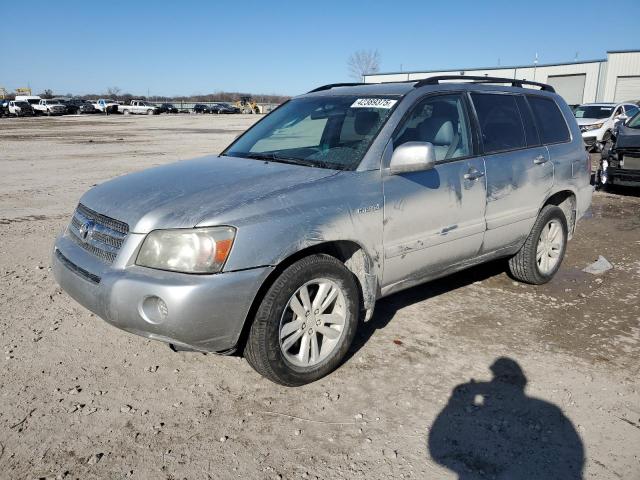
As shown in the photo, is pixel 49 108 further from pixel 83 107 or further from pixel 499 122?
pixel 499 122

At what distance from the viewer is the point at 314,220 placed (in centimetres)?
314

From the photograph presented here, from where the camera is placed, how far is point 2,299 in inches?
179

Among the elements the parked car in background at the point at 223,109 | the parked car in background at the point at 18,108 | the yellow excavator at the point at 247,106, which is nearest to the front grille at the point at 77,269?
the parked car in background at the point at 18,108

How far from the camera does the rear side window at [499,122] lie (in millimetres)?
4363

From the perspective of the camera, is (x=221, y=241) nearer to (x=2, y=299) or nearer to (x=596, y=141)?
(x=2, y=299)

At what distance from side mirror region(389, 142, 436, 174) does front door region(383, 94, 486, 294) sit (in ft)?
0.35

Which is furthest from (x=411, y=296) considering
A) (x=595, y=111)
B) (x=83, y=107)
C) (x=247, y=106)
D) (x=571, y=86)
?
(x=247, y=106)

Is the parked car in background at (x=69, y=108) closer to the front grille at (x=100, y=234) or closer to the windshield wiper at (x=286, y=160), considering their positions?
the windshield wiper at (x=286, y=160)

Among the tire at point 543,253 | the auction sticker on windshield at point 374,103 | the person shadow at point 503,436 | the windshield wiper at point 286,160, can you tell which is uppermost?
the auction sticker on windshield at point 374,103

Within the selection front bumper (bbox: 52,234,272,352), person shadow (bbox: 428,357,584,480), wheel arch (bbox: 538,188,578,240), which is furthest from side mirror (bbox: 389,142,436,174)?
wheel arch (bbox: 538,188,578,240)

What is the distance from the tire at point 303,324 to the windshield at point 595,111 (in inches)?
732

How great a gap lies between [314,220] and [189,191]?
2.60ft

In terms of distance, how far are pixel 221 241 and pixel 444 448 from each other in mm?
1582

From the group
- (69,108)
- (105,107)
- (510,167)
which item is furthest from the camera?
(105,107)
